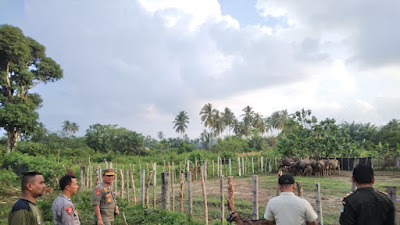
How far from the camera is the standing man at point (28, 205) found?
286 centimetres

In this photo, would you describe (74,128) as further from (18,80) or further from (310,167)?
(310,167)

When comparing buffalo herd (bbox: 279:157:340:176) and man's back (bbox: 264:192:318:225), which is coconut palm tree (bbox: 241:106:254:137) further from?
man's back (bbox: 264:192:318:225)

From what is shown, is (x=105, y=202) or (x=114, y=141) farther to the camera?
(x=114, y=141)

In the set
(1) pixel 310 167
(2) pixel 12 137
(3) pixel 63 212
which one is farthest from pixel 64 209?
(2) pixel 12 137

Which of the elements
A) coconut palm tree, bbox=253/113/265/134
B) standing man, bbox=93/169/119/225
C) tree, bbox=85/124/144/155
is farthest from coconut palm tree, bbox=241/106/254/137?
standing man, bbox=93/169/119/225

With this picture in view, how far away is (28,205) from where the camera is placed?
9.73ft

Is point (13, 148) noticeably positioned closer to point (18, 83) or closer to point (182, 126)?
point (18, 83)

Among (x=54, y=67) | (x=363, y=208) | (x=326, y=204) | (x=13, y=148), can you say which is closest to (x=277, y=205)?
(x=363, y=208)

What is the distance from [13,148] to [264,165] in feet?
78.3

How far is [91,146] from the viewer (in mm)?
37406

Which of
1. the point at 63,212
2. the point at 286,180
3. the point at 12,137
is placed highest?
the point at 12,137

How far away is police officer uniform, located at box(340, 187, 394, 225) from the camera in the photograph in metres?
2.75

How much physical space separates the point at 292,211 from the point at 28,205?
2.77 meters

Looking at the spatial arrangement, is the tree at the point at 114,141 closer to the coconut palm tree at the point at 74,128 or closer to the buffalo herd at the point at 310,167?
the buffalo herd at the point at 310,167
